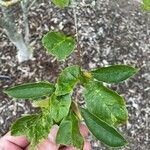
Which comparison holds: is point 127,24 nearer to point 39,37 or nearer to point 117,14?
point 117,14

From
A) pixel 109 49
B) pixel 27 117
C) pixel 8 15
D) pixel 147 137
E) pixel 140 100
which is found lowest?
pixel 147 137

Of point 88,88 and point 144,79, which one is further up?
point 88,88

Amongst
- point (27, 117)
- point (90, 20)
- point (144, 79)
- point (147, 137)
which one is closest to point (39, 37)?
point (90, 20)

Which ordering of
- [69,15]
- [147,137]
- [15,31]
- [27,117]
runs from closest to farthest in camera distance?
[27,117] < [15,31] < [147,137] < [69,15]

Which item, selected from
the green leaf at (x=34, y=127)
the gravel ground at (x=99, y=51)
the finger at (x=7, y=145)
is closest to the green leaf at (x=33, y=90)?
the green leaf at (x=34, y=127)

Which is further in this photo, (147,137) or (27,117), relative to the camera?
(147,137)

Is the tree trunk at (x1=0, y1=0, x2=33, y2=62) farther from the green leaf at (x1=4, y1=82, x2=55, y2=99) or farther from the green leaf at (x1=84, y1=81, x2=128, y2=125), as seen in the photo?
the green leaf at (x1=84, y1=81, x2=128, y2=125)

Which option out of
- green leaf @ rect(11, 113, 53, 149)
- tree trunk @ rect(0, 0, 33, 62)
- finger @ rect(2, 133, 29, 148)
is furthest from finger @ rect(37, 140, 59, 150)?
tree trunk @ rect(0, 0, 33, 62)

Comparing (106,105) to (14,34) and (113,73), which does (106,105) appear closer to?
(113,73)
